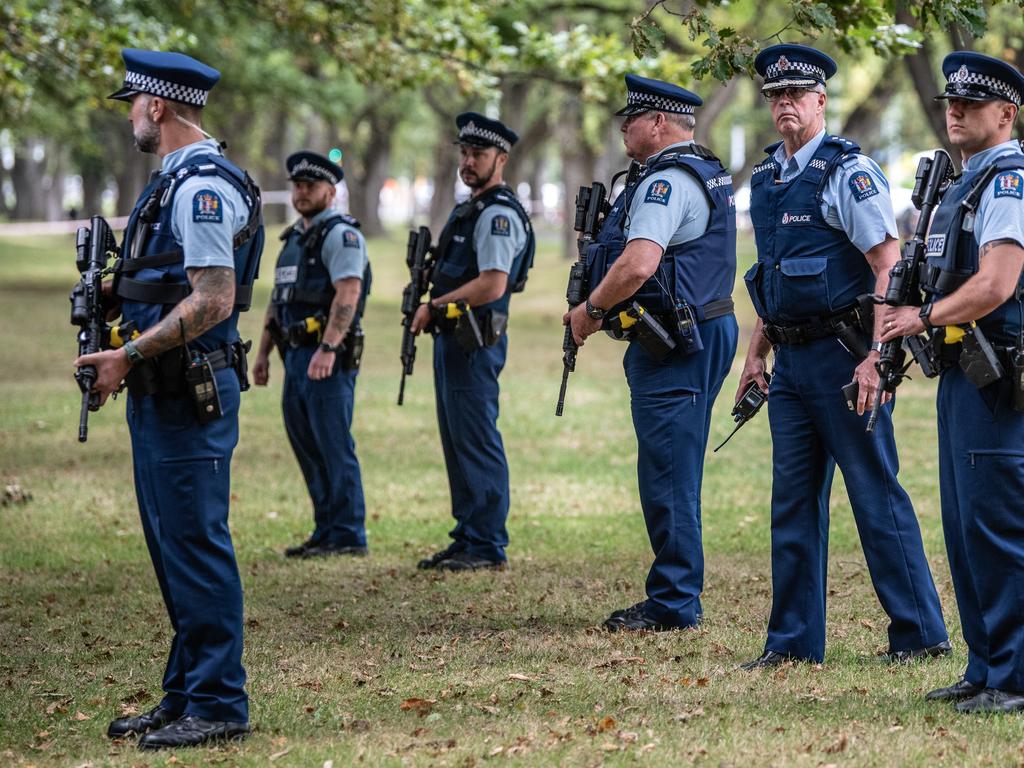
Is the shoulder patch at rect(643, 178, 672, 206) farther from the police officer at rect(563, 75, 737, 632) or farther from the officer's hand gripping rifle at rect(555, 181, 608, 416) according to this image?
the officer's hand gripping rifle at rect(555, 181, 608, 416)

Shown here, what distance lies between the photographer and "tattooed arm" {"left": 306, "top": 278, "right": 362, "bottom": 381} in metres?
8.94

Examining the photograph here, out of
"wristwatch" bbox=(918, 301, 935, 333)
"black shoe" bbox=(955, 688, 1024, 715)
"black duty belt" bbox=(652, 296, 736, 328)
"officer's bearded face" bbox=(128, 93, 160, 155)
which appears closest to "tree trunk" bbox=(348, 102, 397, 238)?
"black duty belt" bbox=(652, 296, 736, 328)

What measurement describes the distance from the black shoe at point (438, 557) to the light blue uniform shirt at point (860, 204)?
149 inches

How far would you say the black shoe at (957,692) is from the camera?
5332mm

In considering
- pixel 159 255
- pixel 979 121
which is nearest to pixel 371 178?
pixel 159 255

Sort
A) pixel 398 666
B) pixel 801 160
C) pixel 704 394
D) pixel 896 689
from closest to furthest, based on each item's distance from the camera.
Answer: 1. pixel 896 689
2. pixel 801 160
3. pixel 398 666
4. pixel 704 394

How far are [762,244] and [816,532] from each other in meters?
1.23

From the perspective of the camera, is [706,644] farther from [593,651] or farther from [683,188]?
[683,188]

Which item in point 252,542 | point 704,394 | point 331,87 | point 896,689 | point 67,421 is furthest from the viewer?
point 331,87

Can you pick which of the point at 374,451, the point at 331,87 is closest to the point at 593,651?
the point at 374,451

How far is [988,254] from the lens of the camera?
4.95 metres

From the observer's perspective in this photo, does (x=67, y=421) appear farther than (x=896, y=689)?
Yes

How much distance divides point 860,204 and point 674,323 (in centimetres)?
122

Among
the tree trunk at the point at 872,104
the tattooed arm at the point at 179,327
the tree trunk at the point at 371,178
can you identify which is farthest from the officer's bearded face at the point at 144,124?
the tree trunk at the point at 371,178
